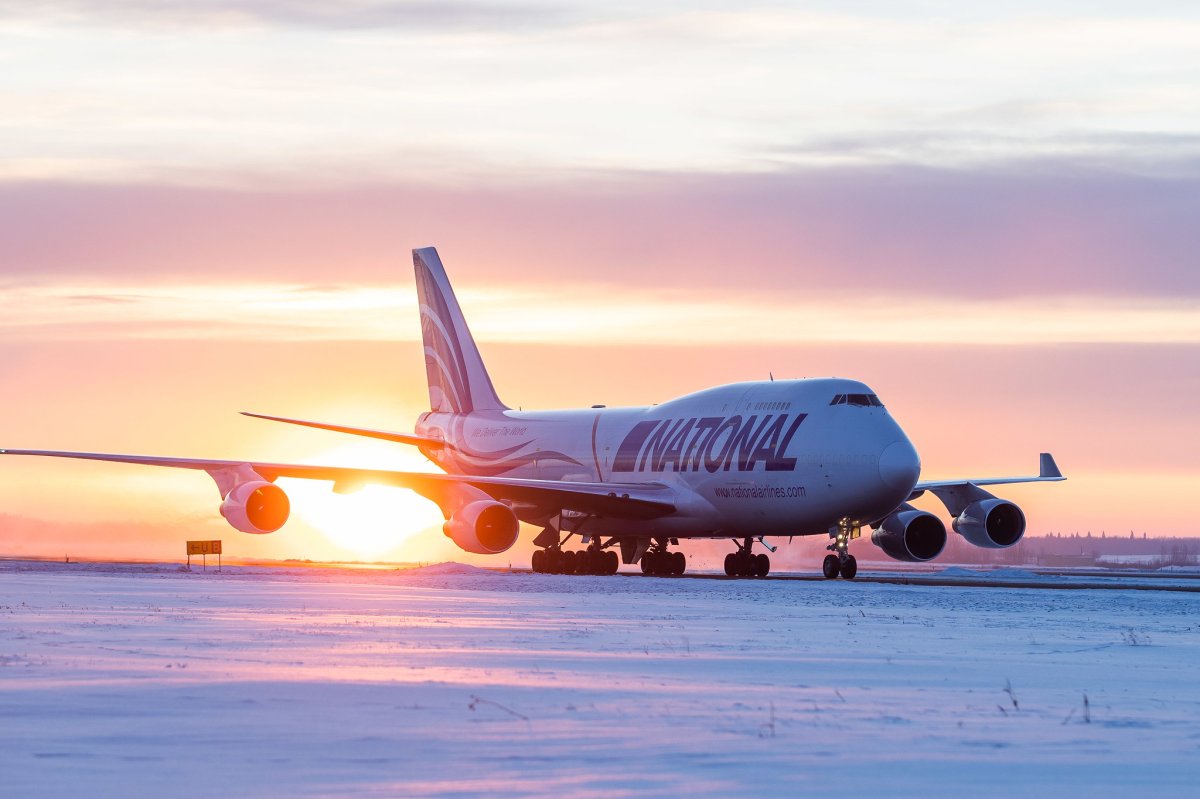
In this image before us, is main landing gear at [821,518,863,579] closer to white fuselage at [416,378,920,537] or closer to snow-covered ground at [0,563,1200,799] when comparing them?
white fuselage at [416,378,920,537]

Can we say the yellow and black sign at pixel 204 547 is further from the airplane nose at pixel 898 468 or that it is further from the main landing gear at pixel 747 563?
the airplane nose at pixel 898 468

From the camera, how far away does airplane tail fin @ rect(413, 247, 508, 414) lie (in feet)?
209

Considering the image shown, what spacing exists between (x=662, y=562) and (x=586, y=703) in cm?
3852

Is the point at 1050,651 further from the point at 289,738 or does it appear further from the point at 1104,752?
the point at 289,738

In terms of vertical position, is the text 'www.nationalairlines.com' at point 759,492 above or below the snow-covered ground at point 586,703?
above

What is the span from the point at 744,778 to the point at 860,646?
11.4 meters

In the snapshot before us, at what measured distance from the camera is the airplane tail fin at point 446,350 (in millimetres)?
63562

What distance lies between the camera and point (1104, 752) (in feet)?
40.4

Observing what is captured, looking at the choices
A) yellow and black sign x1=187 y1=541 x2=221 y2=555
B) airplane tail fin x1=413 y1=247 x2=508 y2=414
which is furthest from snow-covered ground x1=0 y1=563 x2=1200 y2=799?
airplane tail fin x1=413 y1=247 x2=508 y2=414

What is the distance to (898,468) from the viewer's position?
43.1 metres

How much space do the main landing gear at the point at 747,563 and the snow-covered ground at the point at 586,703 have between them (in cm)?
2050

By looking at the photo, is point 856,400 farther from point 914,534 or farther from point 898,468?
point 914,534

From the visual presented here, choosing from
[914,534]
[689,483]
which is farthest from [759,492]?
[914,534]

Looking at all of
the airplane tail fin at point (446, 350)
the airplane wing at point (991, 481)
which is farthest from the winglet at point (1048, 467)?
the airplane tail fin at point (446, 350)
